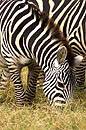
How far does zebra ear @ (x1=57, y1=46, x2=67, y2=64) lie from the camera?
19.2 feet

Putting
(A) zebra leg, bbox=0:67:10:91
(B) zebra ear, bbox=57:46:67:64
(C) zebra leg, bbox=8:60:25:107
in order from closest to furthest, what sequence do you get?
(B) zebra ear, bbox=57:46:67:64, (C) zebra leg, bbox=8:60:25:107, (A) zebra leg, bbox=0:67:10:91

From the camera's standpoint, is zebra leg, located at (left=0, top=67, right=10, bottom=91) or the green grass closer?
the green grass

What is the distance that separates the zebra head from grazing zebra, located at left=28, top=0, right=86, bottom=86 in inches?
42.7

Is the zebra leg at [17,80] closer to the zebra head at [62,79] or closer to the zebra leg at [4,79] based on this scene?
the zebra head at [62,79]

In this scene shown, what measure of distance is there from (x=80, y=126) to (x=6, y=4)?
311 cm

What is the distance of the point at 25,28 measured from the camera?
6594 millimetres

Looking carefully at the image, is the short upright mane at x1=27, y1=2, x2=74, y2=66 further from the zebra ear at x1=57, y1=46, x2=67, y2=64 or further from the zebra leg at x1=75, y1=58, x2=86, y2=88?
the zebra leg at x1=75, y1=58, x2=86, y2=88

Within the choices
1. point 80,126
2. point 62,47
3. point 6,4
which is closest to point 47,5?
point 6,4

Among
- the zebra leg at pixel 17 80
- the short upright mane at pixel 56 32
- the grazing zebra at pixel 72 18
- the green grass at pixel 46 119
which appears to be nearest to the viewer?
the green grass at pixel 46 119

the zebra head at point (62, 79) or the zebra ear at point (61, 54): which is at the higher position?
the zebra ear at point (61, 54)

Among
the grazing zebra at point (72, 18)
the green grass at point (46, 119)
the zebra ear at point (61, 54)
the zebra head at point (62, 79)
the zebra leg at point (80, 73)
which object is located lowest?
the green grass at point (46, 119)

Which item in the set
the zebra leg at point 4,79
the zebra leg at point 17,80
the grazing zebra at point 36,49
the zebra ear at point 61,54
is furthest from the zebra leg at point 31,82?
the zebra ear at point 61,54

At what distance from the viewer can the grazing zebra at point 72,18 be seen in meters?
7.01

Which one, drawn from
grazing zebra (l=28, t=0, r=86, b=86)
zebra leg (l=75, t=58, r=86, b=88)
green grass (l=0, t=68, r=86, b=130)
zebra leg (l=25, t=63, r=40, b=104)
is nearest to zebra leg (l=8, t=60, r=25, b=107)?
zebra leg (l=25, t=63, r=40, b=104)
